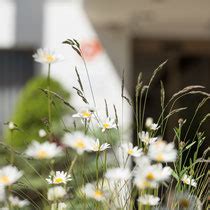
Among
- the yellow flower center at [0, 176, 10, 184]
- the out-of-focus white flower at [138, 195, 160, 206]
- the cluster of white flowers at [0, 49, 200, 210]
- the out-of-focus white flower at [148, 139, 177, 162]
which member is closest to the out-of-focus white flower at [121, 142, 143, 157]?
the cluster of white flowers at [0, 49, 200, 210]

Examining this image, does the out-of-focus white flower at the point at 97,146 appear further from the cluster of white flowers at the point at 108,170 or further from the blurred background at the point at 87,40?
the blurred background at the point at 87,40

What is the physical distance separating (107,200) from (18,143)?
648cm

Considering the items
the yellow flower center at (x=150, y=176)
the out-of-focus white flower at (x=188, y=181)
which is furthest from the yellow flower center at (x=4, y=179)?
the out-of-focus white flower at (x=188, y=181)

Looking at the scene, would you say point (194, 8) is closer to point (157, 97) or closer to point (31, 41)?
point (31, 41)

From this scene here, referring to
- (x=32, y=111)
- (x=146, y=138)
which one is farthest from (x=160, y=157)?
Result: (x=32, y=111)

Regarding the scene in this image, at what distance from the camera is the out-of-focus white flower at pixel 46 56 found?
1.72 m

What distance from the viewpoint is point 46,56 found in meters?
1.74

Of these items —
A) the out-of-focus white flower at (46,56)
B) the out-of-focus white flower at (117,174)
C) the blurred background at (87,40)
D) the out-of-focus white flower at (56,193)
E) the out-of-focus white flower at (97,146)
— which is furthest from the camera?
the blurred background at (87,40)

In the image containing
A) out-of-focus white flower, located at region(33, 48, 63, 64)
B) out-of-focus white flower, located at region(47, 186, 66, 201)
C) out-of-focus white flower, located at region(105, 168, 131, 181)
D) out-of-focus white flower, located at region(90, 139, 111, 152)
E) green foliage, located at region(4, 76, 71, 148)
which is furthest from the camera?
green foliage, located at region(4, 76, 71, 148)

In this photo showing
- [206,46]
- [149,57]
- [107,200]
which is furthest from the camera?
[149,57]

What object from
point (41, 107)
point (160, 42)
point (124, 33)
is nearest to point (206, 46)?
point (160, 42)

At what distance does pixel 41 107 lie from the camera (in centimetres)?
827

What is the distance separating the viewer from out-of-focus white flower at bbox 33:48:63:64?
1.72 metres

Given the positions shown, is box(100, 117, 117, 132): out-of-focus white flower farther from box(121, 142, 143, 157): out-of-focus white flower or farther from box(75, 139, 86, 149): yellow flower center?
box(75, 139, 86, 149): yellow flower center
